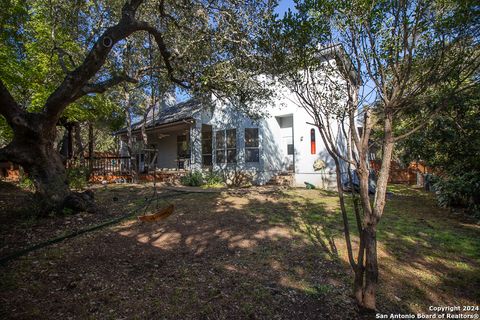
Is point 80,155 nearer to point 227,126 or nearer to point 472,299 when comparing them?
point 227,126

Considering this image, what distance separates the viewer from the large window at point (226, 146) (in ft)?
45.8

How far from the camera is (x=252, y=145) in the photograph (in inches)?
540

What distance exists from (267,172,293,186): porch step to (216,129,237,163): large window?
237cm

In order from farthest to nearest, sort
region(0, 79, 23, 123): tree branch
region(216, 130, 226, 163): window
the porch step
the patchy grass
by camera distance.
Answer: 1. region(216, 130, 226, 163): window
2. the porch step
3. region(0, 79, 23, 123): tree branch
4. the patchy grass

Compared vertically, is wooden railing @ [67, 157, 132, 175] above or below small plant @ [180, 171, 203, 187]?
above

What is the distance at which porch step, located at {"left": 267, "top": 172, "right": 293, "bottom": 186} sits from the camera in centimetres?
1289

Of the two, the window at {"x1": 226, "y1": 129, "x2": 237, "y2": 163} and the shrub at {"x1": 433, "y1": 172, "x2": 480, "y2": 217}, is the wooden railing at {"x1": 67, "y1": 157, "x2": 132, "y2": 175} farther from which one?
the shrub at {"x1": 433, "y1": 172, "x2": 480, "y2": 217}

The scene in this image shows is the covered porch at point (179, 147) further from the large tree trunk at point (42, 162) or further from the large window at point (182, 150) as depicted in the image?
the large tree trunk at point (42, 162)

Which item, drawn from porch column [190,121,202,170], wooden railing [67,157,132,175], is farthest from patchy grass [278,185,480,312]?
wooden railing [67,157,132,175]

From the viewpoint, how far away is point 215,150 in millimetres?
14461

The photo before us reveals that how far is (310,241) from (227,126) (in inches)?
399

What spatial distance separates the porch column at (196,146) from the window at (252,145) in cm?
271

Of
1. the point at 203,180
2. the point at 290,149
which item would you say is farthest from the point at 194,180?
the point at 290,149

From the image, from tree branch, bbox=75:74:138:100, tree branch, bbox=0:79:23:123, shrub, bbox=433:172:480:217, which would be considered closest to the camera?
tree branch, bbox=0:79:23:123
